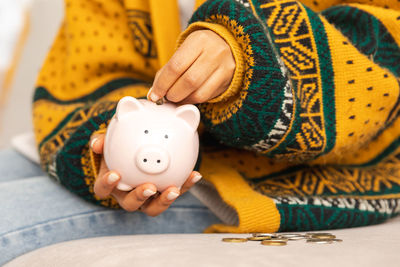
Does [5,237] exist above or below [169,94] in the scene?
below

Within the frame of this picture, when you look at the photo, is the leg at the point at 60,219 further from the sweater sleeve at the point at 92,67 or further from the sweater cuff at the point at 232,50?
the sweater cuff at the point at 232,50

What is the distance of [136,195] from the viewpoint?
46 centimetres

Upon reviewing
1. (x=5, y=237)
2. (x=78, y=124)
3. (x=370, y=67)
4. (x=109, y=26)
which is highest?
(x=370, y=67)

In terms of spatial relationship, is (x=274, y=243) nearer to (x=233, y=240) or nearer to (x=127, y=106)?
(x=233, y=240)

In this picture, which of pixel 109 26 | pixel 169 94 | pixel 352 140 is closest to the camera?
pixel 169 94

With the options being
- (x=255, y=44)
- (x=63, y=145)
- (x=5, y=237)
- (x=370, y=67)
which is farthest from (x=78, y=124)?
(x=370, y=67)

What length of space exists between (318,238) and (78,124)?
353 millimetres

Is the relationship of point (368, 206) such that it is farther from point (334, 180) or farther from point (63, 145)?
point (63, 145)

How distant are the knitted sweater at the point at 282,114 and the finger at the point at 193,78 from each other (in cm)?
4

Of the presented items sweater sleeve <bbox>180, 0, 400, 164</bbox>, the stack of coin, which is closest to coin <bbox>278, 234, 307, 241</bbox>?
the stack of coin

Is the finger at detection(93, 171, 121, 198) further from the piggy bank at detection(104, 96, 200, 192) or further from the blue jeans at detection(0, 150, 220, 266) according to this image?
the blue jeans at detection(0, 150, 220, 266)

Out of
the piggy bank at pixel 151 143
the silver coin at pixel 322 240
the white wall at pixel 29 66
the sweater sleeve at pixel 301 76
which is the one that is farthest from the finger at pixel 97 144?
the white wall at pixel 29 66

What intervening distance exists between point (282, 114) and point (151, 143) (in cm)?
16

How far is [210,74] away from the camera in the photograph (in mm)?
469
